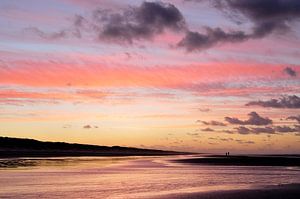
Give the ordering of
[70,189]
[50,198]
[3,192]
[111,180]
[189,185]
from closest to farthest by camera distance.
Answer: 1. [50,198]
2. [3,192]
3. [70,189]
4. [189,185]
5. [111,180]

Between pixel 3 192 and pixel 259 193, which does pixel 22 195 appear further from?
pixel 259 193

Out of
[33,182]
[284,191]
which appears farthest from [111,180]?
[284,191]

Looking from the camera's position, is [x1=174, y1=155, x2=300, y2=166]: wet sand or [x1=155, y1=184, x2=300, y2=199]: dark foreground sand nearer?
[x1=155, y1=184, x2=300, y2=199]: dark foreground sand

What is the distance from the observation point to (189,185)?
3372 centimetres

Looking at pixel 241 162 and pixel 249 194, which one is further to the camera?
pixel 241 162

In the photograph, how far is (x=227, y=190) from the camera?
30250 millimetres

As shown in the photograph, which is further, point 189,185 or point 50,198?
point 189,185

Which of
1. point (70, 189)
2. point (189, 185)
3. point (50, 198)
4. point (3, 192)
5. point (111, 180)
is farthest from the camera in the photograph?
point (111, 180)

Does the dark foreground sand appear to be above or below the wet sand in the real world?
below

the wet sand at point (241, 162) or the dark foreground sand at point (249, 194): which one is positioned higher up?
the wet sand at point (241, 162)

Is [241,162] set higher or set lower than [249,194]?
higher

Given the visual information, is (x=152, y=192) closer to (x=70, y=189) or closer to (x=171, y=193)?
(x=171, y=193)

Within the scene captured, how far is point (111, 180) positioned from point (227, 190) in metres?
10.5

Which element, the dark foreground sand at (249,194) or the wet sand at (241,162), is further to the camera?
the wet sand at (241,162)
